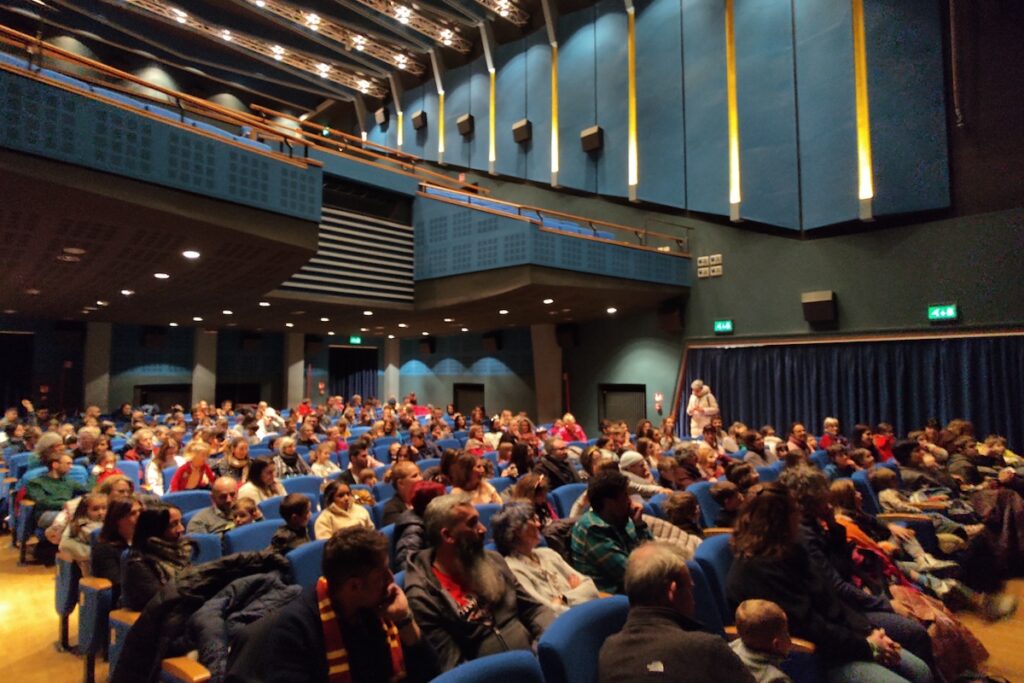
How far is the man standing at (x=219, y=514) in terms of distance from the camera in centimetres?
330

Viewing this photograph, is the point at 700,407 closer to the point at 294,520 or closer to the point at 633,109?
the point at 633,109

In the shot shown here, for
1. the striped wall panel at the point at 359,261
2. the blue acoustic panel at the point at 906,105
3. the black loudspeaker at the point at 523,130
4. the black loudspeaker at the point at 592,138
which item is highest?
the black loudspeaker at the point at 523,130

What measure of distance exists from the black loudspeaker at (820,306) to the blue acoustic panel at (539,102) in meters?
6.55

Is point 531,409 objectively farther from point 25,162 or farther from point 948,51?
point 25,162

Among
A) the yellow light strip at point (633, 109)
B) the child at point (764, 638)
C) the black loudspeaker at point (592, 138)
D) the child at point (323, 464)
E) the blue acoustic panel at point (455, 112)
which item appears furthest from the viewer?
Result: the blue acoustic panel at point (455, 112)

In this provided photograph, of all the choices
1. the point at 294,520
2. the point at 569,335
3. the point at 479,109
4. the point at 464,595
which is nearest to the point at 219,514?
the point at 294,520

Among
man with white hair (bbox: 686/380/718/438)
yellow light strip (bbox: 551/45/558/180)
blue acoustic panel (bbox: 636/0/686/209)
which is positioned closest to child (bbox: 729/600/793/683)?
man with white hair (bbox: 686/380/718/438)

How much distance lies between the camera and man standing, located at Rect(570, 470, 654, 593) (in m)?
2.66

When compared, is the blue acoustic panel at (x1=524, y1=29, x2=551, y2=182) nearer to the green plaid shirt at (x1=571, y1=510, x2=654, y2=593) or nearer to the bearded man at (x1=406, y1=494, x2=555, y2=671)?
the green plaid shirt at (x1=571, y1=510, x2=654, y2=593)

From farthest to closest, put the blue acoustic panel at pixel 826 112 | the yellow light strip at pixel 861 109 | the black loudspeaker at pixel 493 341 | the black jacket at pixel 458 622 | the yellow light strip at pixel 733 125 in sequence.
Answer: the black loudspeaker at pixel 493 341
the yellow light strip at pixel 733 125
the blue acoustic panel at pixel 826 112
the yellow light strip at pixel 861 109
the black jacket at pixel 458 622

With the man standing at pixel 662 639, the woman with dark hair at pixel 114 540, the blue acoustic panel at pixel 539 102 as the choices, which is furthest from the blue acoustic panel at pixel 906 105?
the woman with dark hair at pixel 114 540

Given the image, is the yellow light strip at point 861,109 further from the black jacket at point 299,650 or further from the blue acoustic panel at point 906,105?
the black jacket at point 299,650

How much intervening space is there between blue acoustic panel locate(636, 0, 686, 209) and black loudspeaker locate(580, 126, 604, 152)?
91 centimetres

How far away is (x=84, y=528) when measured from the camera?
3.28 metres
